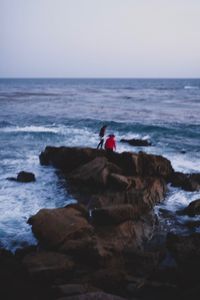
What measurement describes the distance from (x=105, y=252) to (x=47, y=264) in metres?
1.48

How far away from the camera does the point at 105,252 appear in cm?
923

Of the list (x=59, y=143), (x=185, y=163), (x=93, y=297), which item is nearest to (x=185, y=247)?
(x=93, y=297)

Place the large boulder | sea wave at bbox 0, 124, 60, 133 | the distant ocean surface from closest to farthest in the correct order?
the distant ocean surface
the large boulder
sea wave at bbox 0, 124, 60, 133

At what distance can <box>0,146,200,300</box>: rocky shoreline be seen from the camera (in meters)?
8.00

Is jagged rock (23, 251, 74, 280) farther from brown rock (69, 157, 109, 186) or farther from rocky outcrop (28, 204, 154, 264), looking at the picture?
brown rock (69, 157, 109, 186)

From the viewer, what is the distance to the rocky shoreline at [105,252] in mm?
7996

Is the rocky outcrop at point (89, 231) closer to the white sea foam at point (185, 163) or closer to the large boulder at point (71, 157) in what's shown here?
the large boulder at point (71, 157)

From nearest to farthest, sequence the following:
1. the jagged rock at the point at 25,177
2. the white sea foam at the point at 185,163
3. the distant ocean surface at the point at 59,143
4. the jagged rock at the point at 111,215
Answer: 1. the jagged rock at the point at 111,215
2. the distant ocean surface at the point at 59,143
3. the jagged rock at the point at 25,177
4. the white sea foam at the point at 185,163

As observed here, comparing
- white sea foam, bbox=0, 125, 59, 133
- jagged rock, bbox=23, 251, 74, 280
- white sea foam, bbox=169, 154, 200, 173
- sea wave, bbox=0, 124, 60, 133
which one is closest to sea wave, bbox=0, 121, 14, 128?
sea wave, bbox=0, 124, 60, 133

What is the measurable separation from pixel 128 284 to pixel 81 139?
18.6 metres

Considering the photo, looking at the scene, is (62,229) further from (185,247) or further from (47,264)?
(185,247)

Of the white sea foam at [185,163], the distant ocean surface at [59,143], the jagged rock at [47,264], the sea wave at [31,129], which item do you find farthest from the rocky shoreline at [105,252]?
the sea wave at [31,129]

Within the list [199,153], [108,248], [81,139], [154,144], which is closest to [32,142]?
[81,139]

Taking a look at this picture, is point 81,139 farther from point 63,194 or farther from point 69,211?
point 69,211
